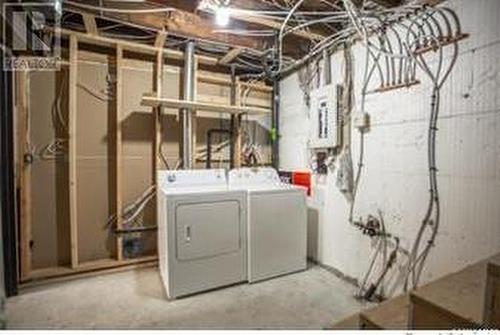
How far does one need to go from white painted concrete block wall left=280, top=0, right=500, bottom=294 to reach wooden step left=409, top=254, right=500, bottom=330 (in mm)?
526

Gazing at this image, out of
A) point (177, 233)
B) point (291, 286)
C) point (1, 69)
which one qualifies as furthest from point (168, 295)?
point (1, 69)

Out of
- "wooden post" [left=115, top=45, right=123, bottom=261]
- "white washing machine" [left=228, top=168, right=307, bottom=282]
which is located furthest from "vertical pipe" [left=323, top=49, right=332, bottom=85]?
"wooden post" [left=115, top=45, right=123, bottom=261]

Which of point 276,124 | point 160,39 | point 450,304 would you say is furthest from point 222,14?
point 450,304

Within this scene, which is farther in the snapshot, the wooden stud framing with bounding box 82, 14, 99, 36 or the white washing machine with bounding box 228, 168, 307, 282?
the white washing machine with bounding box 228, 168, 307, 282

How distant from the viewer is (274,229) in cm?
298

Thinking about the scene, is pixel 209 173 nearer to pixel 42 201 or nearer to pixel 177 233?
pixel 177 233

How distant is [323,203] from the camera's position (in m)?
3.24

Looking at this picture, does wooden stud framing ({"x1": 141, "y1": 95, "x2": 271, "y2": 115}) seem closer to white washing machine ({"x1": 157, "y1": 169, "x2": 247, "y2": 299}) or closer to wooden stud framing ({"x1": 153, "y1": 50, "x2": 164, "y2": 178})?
wooden stud framing ({"x1": 153, "y1": 50, "x2": 164, "y2": 178})

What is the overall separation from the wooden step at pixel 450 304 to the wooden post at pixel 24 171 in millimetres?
3131

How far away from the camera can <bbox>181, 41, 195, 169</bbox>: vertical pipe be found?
3.31 m

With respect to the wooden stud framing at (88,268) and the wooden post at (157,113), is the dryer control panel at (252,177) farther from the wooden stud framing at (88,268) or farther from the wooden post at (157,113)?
the wooden stud framing at (88,268)

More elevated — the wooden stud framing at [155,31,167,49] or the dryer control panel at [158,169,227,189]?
the wooden stud framing at [155,31,167,49]

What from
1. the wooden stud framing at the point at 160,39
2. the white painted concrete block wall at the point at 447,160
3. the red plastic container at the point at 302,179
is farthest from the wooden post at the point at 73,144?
the white painted concrete block wall at the point at 447,160

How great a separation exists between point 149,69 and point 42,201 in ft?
5.72
